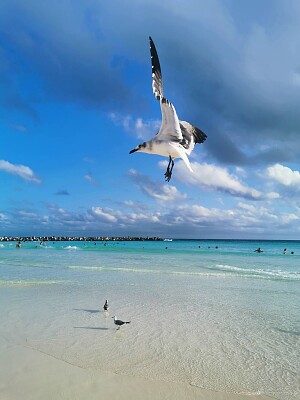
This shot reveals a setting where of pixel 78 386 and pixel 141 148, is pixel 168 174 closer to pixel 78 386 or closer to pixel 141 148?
pixel 141 148

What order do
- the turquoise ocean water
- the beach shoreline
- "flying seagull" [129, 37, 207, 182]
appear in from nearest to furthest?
the beach shoreline → the turquoise ocean water → "flying seagull" [129, 37, 207, 182]

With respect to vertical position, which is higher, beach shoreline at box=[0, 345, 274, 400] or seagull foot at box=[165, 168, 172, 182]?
seagull foot at box=[165, 168, 172, 182]

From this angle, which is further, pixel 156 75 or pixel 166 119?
pixel 156 75

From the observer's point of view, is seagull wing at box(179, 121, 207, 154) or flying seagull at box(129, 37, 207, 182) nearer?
flying seagull at box(129, 37, 207, 182)

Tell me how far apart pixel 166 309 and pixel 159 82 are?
19.5 ft

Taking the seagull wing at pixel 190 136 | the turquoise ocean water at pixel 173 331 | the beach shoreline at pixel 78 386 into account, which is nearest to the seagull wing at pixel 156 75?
the seagull wing at pixel 190 136

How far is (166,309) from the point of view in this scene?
9.88 m

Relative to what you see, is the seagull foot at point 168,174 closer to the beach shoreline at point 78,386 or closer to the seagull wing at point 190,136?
the seagull wing at point 190,136

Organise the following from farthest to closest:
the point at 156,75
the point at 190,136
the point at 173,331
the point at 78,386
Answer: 1. the point at 173,331
2. the point at 190,136
3. the point at 156,75
4. the point at 78,386

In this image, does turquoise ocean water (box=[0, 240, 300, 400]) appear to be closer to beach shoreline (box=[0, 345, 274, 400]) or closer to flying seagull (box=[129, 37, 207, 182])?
beach shoreline (box=[0, 345, 274, 400])

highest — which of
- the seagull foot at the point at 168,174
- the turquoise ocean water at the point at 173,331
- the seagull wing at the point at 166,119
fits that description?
the seagull wing at the point at 166,119

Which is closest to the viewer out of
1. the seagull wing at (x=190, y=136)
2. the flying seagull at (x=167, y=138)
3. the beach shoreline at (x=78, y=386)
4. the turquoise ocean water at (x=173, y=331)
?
the beach shoreline at (x=78, y=386)

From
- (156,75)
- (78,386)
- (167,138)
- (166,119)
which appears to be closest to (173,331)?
(78,386)

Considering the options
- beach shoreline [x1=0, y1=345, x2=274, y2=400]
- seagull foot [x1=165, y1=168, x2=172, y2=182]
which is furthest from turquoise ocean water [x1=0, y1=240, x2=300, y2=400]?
seagull foot [x1=165, y1=168, x2=172, y2=182]
